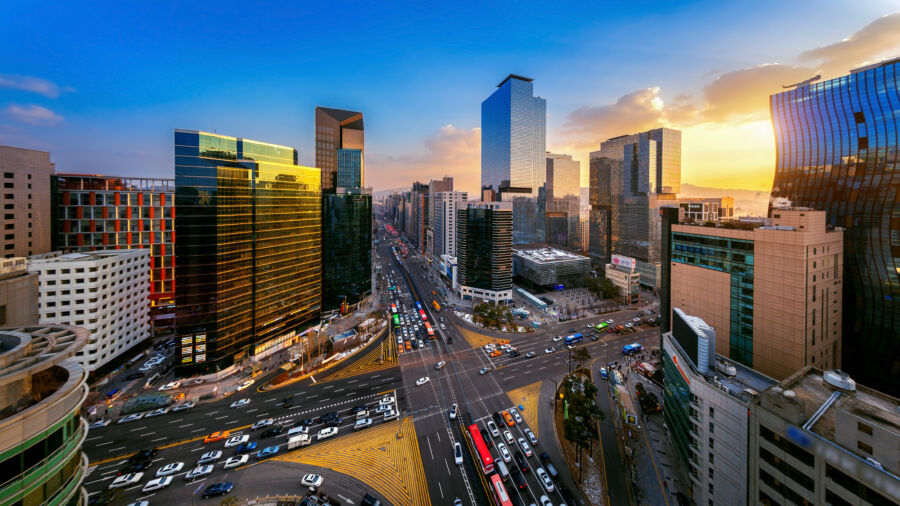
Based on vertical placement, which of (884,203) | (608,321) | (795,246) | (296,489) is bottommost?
(296,489)

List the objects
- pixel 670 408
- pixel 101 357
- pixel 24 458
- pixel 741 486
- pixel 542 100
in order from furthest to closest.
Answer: pixel 542 100 → pixel 101 357 → pixel 670 408 → pixel 741 486 → pixel 24 458

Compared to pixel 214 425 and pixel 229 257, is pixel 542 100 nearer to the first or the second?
pixel 229 257

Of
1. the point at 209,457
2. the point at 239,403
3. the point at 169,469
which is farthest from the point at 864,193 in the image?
the point at 169,469

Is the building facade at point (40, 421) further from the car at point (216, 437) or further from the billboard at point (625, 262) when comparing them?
the billboard at point (625, 262)

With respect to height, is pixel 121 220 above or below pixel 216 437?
above

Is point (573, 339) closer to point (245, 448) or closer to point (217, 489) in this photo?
point (245, 448)

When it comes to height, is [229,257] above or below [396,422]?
above

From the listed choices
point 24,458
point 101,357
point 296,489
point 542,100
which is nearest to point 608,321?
point 296,489

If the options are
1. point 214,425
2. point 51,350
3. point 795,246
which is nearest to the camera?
point 51,350
